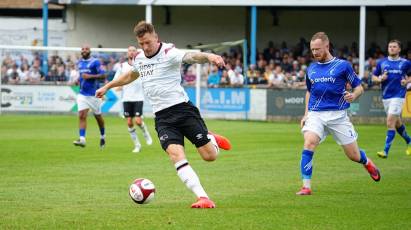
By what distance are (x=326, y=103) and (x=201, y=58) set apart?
102 inches

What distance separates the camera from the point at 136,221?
905 centimetres

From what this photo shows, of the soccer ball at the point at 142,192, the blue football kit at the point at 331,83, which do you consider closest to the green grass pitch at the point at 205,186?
the soccer ball at the point at 142,192

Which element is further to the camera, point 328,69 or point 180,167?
point 328,69

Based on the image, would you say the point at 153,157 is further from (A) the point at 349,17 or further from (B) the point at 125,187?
(A) the point at 349,17

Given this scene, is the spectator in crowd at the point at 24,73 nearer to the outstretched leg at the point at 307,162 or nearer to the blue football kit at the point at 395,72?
the blue football kit at the point at 395,72

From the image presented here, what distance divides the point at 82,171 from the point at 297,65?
77.4ft

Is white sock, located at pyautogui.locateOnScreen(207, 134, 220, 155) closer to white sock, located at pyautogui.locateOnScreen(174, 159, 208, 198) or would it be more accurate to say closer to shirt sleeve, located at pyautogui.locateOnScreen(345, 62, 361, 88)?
white sock, located at pyautogui.locateOnScreen(174, 159, 208, 198)

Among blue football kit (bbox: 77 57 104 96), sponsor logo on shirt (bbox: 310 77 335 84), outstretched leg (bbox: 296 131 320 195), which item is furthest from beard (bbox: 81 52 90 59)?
outstretched leg (bbox: 296 131 320 195)

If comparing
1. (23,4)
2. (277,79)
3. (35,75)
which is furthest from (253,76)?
(23,4)

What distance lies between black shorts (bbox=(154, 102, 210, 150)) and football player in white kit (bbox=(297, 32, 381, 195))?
1.82 meters

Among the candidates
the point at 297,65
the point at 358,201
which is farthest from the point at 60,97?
the point at 358,201

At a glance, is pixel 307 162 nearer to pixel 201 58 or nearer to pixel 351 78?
pixel 351 78

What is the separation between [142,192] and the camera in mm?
10164

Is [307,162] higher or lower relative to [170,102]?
lower
